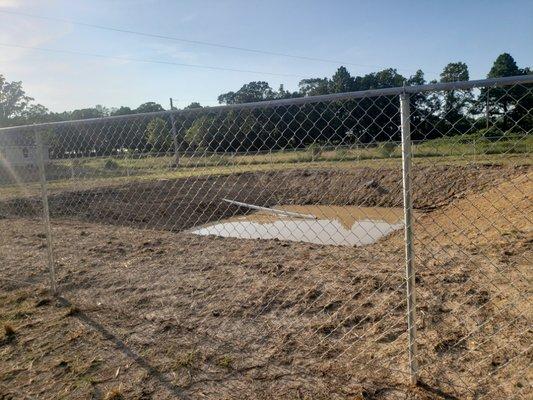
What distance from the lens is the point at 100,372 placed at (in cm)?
324

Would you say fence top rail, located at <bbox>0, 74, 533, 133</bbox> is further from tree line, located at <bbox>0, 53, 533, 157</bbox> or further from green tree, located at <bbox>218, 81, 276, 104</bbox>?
green tree, located at <bbox>218, 81, 276, 104</bbox>

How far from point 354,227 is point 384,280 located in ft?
29.1

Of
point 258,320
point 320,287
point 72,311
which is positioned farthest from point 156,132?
point 258,320

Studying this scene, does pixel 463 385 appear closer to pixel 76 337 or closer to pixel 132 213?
pixel 76 337

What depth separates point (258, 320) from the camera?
4090 mm

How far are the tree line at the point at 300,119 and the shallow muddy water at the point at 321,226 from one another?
2.56m

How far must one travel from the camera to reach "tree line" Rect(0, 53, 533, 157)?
3.04 m

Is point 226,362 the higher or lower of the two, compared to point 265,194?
higher

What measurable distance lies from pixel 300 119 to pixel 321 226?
3.58 m

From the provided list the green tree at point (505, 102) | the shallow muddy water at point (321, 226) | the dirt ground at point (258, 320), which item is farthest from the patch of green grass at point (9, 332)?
the shallow muddy water at point (321, 226)

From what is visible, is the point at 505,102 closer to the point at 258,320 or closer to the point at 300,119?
the point at 258,320

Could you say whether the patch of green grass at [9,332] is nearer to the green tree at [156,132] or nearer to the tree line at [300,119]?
the tree line at [300,119]

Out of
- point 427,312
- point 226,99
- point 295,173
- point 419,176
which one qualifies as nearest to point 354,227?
point 419,176

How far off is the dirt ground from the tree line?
161 centimetres
